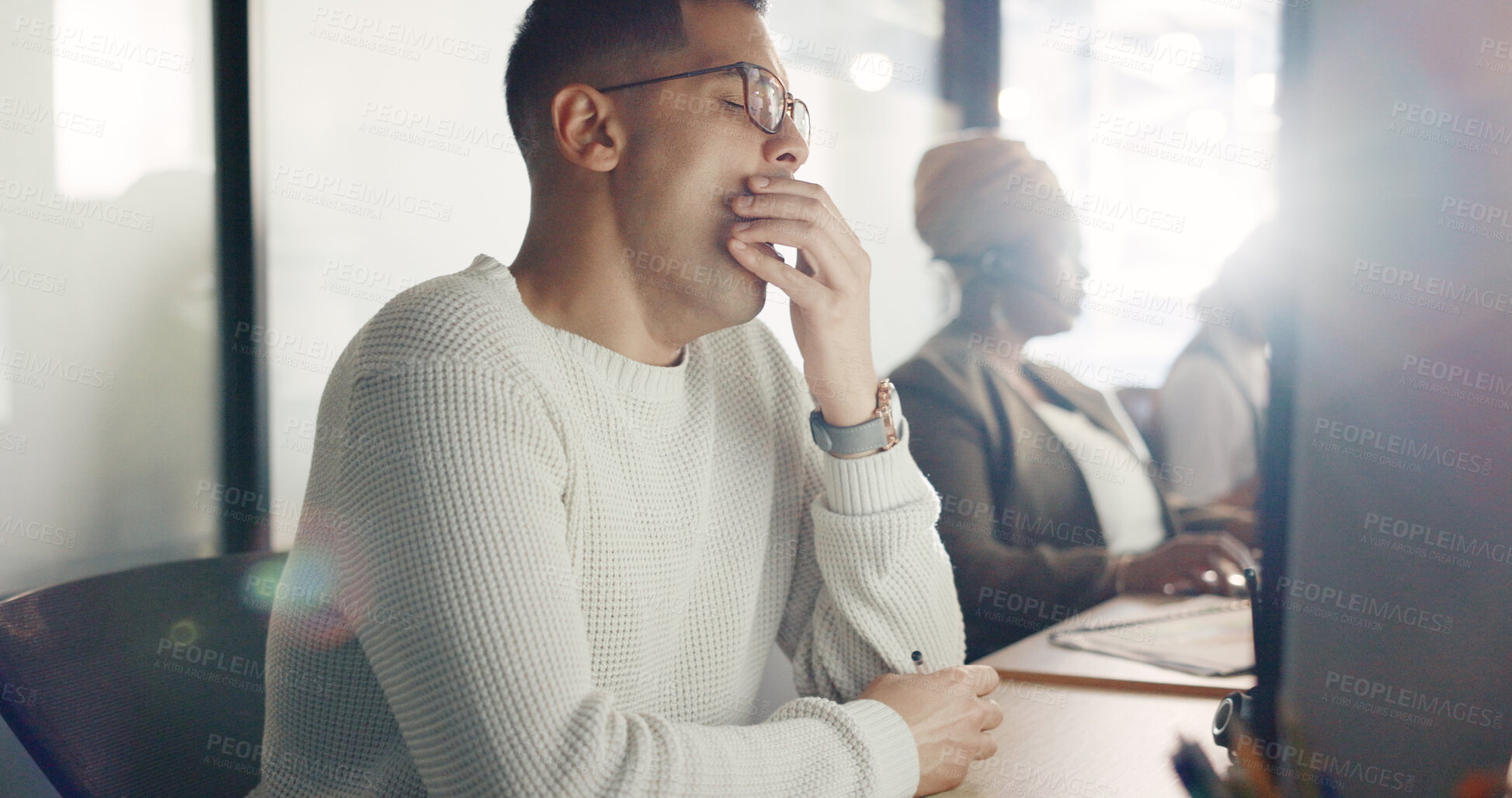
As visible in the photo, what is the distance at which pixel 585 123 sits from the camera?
980 mm

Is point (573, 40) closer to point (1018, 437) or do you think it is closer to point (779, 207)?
point (779, 207)

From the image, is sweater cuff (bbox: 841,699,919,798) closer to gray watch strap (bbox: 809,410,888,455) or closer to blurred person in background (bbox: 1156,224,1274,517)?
Answer: gray watch strap (bbox: 809,410,888,455)

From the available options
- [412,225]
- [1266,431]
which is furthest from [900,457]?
[412,225]

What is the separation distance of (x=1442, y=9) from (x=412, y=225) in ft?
Answer: 6.24

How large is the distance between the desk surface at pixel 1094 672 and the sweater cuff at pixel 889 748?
341 millimetres

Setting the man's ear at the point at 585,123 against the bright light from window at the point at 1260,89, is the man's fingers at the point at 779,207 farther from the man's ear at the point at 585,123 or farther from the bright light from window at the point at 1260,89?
the bright light from window at the point at 1260,89

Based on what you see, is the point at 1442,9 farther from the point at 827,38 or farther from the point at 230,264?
the point at 827,38

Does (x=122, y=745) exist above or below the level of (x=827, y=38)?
below

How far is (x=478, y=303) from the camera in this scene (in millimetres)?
855

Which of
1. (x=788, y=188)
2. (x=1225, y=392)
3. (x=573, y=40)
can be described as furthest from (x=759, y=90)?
(x=1225, y=392)

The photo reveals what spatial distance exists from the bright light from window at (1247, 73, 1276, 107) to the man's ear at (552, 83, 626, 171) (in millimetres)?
3550

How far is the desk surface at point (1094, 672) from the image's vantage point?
3.65 ft

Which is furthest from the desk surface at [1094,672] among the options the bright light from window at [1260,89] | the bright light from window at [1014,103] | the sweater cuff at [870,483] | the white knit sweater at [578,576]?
the bright light from window at [1260,89]

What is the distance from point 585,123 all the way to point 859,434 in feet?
1.41
